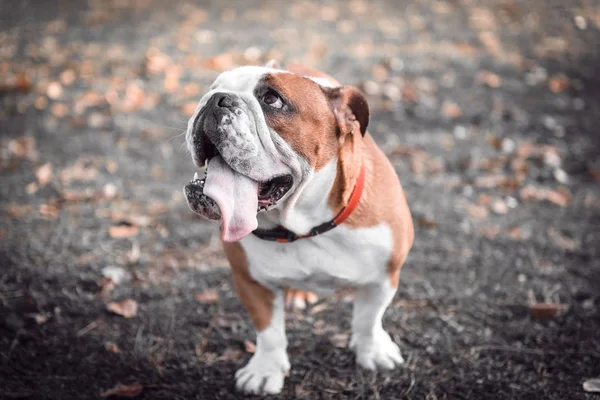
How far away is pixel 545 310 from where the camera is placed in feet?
11.0

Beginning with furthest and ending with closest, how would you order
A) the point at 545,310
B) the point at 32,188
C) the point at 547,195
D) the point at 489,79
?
the point at 489,79 < the point at 32,188 < the point at 547,195 < the point at 545,310

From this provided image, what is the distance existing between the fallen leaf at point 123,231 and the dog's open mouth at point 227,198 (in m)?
2.01

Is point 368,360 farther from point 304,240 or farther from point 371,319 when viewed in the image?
point 304,240

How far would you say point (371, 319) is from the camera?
115 inches

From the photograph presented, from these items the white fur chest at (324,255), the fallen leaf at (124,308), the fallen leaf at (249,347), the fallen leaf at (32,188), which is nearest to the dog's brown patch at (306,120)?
the white fur chest at (324,255)

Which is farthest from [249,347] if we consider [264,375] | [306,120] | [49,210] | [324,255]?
[49,210]

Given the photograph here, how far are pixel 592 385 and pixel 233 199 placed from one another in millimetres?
1791

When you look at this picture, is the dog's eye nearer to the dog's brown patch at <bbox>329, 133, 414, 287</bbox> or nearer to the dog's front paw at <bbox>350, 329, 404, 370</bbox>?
the dog's brown patch at <bbox>329, 133, 414, 287</bbox>

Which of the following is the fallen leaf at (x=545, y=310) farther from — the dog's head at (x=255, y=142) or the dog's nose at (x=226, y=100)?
the dog's nose at (x=226, y=100)

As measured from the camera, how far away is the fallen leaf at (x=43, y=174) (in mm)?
4691

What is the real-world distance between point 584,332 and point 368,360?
1096mm

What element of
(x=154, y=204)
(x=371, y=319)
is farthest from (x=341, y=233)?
(x=154, y=204)

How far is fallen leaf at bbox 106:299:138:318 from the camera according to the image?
3422 mm

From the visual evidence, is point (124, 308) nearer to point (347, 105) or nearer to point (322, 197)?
point (322, 197)
